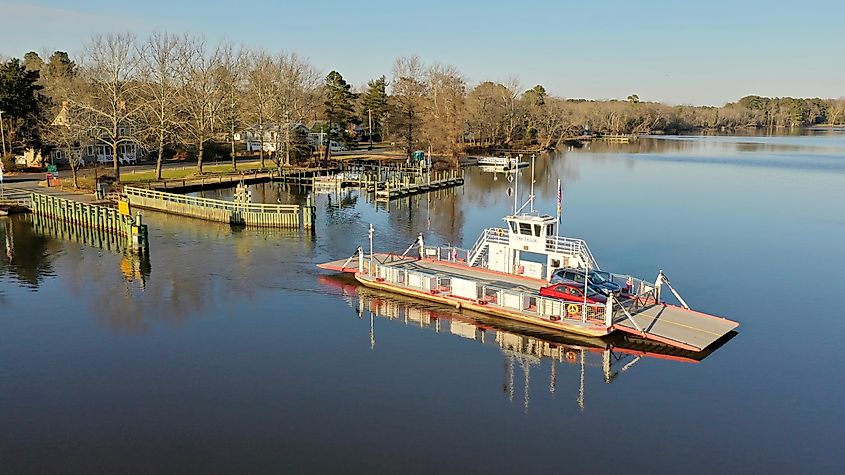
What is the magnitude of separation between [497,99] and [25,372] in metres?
139

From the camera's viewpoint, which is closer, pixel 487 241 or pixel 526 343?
pixel 526 343

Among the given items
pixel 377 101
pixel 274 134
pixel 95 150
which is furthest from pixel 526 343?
pixel 377 101

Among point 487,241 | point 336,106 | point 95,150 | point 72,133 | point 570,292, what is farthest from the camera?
point 336,106

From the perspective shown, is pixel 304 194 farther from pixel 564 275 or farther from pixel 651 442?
pixel 651 442

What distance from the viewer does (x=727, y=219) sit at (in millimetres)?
62844

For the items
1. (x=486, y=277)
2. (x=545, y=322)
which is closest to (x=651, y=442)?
(x=545, y=322)

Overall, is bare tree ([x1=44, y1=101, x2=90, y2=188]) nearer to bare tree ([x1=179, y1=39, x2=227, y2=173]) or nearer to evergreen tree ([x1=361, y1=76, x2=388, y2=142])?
bare tree ([x1=179, y1=39, x2=227, y2=173])

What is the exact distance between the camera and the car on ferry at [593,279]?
32.0 meters

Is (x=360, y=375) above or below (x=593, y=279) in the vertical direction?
below

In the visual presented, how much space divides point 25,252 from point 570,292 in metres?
36.3

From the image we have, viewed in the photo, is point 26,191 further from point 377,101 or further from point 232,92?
point 377,101

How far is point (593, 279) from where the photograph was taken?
32.6 meters

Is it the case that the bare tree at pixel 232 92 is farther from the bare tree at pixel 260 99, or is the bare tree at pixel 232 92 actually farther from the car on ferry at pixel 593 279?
the car on ferry at pixel 593 279

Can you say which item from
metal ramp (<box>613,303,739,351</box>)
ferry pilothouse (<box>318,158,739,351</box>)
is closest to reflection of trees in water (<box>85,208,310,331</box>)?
ferry pilothouse (<box>318,158,739,351</box>)
